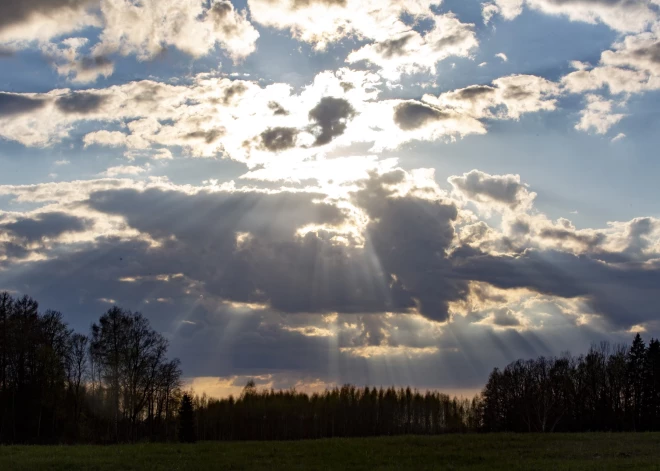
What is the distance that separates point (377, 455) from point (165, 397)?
181 ft

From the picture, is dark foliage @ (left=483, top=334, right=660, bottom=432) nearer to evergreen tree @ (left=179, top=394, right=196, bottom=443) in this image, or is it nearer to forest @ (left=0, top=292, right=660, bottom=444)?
forest @ (left=0, top=292, right=660, bottom=444)

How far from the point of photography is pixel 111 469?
36750 mm

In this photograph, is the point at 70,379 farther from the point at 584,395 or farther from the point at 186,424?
the point at 584,395

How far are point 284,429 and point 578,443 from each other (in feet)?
346

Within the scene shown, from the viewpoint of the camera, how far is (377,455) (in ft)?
136

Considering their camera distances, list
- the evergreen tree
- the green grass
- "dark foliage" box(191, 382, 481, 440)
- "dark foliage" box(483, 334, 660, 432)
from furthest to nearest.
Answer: "dark foliage" box(191, 382, 481, 440)
"dark foliage" box(483, 334, 660, 432)
the evergreen tree
the green grass

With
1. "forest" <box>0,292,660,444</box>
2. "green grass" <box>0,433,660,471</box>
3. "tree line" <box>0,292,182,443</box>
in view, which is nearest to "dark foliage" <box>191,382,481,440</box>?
"forest" <box>0,292,660,444</box>

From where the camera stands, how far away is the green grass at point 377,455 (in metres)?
36.3

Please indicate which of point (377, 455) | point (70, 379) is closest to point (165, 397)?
point (70, 379)

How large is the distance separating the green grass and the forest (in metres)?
28.5

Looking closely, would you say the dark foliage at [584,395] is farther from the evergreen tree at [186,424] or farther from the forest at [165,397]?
the evergreen tree at [186,424]

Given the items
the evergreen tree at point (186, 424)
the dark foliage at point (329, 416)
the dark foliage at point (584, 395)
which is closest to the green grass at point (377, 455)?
the evergreen tree at point (186, 424)

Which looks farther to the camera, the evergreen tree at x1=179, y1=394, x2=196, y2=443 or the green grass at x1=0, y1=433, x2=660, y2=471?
the evergreen tree at x1=179, y1=394, x2=196, y2=443

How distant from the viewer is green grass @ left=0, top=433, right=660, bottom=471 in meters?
36.3
